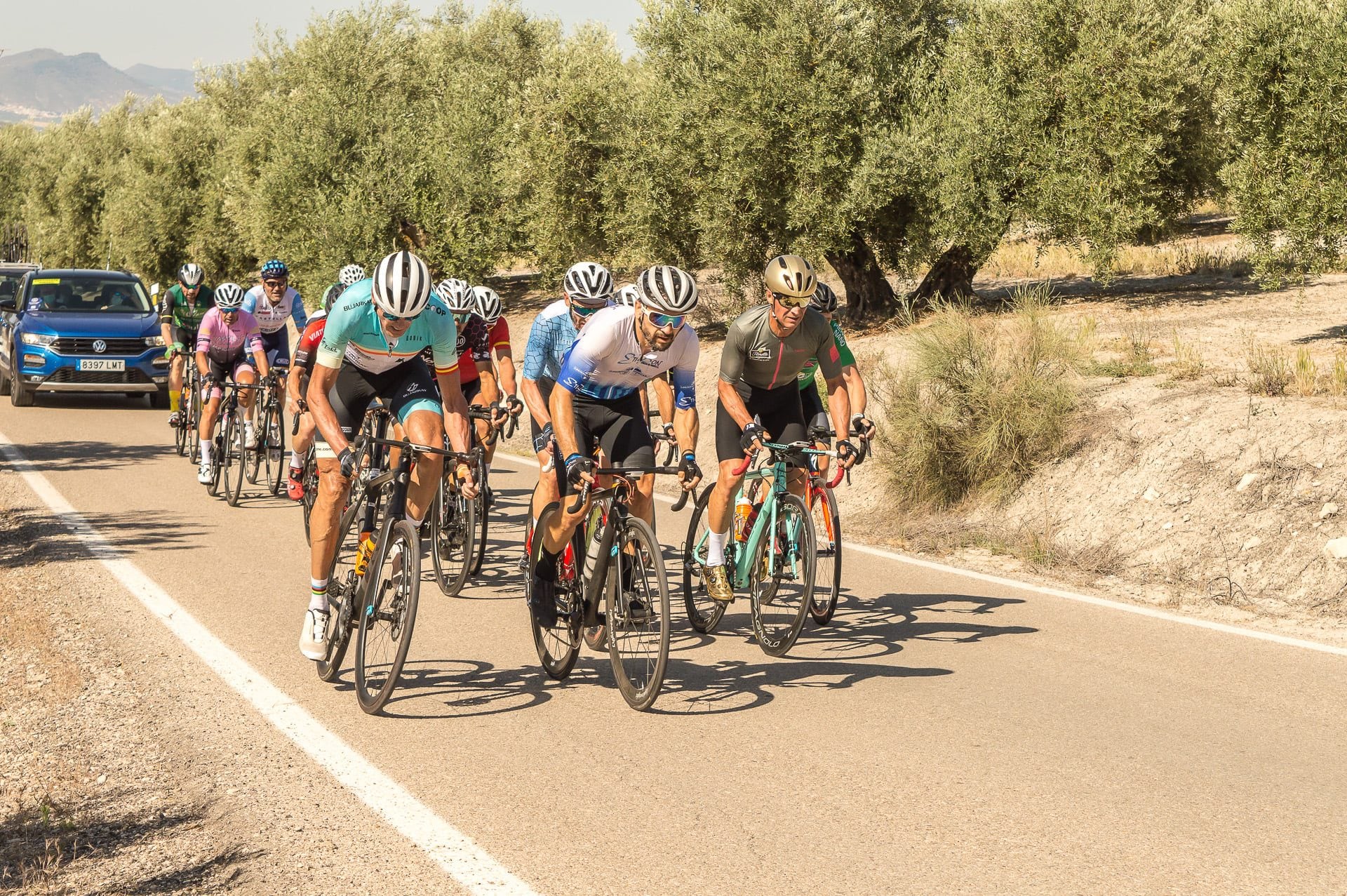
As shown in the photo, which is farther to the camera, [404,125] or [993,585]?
[404,125]

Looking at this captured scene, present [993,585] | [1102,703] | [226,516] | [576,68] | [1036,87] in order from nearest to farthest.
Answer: [1102,703]
[993,585]
[226,516]
[1036,87]
[576,68]

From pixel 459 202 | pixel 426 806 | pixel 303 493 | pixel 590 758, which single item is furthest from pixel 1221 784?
pixel 459 202

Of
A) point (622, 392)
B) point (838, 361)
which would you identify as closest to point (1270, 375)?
point (838, 361)

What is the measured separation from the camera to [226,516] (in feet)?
38.0

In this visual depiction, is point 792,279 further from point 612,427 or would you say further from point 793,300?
point 612,427

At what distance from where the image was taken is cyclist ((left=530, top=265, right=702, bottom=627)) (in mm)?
6238

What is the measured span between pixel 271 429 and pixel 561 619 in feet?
23.4

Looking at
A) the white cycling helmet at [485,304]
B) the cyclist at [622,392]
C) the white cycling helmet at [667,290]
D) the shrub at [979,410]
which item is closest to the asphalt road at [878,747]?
the cyclist at [622,392]

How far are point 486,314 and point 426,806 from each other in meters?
5.46

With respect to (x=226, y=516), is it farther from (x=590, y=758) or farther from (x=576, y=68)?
(x=576, y=68)

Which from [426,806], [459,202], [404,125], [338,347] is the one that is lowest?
[426,806]

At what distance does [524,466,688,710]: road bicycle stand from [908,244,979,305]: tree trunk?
54.9 ft

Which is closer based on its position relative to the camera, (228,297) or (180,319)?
(228,297)

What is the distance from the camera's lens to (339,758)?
212 inches
